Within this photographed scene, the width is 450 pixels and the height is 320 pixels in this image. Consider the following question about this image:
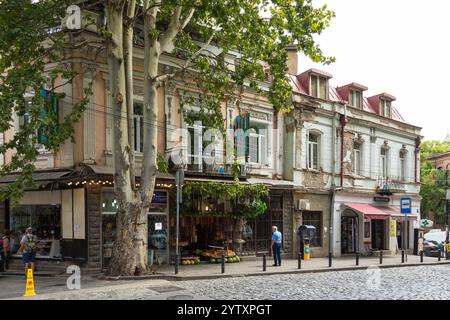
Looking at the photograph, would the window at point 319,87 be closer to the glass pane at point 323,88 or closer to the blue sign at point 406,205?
the glass pane at point 323,88

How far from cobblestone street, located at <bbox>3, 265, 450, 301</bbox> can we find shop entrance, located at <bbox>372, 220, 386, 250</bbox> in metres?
12.2

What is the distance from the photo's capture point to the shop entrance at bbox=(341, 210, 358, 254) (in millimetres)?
26953

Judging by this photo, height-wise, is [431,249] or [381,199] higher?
[381,199]

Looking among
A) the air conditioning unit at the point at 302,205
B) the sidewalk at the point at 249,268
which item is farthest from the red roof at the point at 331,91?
the sidewalk at the point at 249,268

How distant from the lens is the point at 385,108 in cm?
3112

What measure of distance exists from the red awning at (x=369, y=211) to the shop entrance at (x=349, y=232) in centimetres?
53

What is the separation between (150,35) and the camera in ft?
51.5

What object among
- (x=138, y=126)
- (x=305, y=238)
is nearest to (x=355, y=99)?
(x=305, y=238)

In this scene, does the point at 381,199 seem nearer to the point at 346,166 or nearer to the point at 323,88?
the point at 346,166

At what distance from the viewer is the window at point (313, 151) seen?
25.6 meters

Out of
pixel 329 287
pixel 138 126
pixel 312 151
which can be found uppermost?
pixel 138 126

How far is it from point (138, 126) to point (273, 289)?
8552 mm

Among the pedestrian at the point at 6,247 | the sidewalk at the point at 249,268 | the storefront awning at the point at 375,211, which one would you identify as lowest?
the sidewalk at the point at 249,268

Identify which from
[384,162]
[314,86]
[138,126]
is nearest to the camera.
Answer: [138,126]
